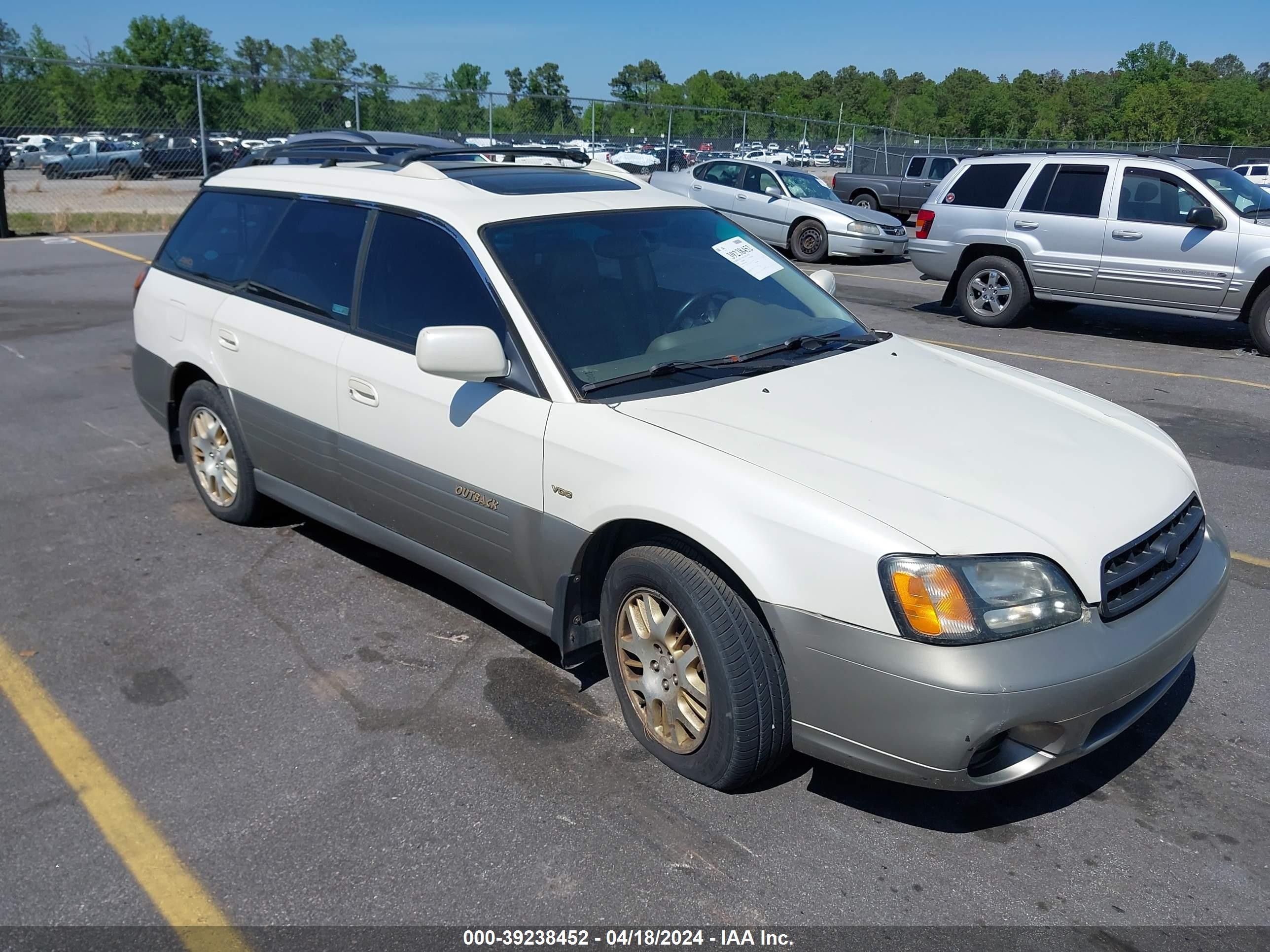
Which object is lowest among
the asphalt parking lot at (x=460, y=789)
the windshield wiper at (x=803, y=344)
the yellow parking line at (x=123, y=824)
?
the yellow parking line at (x=123, y=824)

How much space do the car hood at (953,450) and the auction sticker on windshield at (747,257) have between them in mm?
609

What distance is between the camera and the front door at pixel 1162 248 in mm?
9906

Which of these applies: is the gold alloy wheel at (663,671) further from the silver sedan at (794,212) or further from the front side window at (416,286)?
the silver sedan at (794,212)

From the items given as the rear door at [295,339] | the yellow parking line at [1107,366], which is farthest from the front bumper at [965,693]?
the yellow parking line at [1107,366]

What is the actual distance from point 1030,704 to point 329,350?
2.97m

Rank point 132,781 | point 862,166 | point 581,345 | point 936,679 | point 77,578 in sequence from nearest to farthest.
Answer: point 936,679
point 132,781
point 581,345
point 77,578
point 862,166

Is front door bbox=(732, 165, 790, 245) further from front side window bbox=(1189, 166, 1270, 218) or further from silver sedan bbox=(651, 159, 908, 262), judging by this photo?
front side window bbox=(1189, 166, 1270, 218)

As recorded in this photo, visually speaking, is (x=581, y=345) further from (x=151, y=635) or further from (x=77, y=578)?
(x=77, y=578)

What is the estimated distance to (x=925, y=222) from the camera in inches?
465

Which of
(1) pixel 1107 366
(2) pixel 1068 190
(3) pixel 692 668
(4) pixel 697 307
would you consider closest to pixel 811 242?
(2) pixel 1068 190

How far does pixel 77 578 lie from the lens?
15.3 feet

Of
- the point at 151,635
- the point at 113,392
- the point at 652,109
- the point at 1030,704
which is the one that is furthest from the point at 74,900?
the point at 652,109

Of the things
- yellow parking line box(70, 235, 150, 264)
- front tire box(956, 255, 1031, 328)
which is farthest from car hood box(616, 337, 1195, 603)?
yellow parking line box(70, 235, 150, 264)

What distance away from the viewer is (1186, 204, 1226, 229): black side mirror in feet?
32.2
